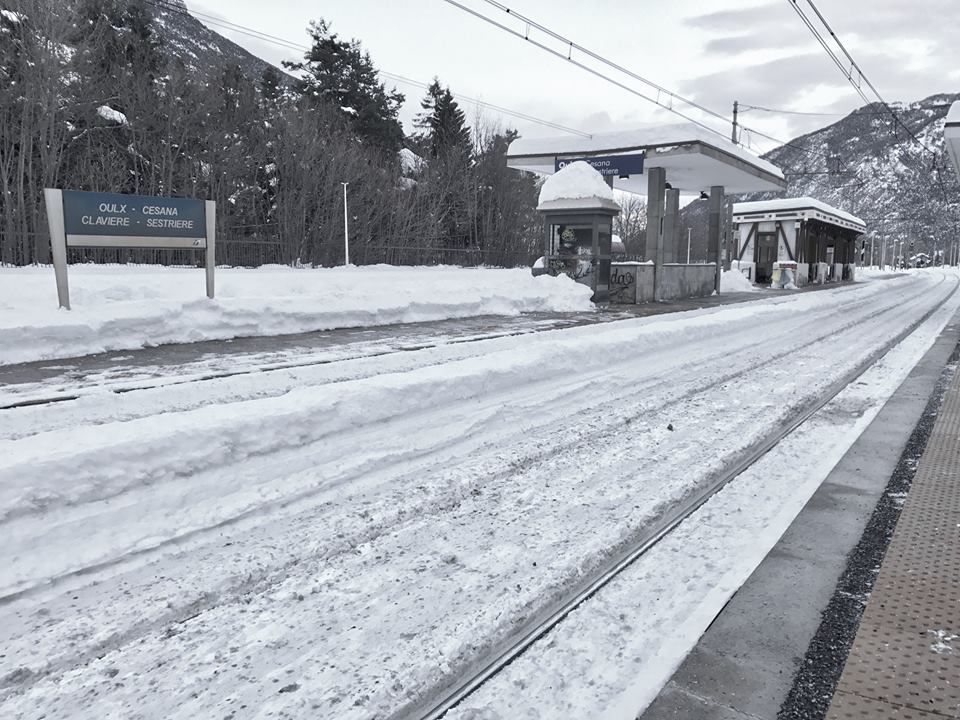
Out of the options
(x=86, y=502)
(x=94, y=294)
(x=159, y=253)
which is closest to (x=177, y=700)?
(x=86, y=502)

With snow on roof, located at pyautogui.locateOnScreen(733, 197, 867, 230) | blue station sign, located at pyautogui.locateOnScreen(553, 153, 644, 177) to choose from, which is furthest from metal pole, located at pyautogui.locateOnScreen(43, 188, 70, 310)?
snow on roof, located at pyautogui.locateOnScreen(733, 197, 867, 230)

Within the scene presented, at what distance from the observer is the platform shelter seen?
16.9 meters

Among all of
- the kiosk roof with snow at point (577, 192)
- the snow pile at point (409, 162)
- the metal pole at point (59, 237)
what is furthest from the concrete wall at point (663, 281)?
the snow pile at point (409, 162)

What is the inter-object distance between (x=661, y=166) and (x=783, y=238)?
1747 centimetres

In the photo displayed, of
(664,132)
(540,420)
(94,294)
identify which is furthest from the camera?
(664,132)

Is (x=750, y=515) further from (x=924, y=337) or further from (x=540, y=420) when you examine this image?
(x=924, y=337)

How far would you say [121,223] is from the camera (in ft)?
29.0

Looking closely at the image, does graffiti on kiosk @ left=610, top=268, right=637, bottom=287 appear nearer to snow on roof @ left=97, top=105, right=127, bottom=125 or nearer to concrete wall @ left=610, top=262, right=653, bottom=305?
concrete wall @ left=610, top=262, right=653, bottom=305

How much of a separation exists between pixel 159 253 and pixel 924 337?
89.0 ft

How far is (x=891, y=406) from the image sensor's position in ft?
21.3

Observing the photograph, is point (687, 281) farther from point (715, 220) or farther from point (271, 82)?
point (271, 82)

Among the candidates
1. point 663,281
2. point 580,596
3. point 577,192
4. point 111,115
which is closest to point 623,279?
point 663,281

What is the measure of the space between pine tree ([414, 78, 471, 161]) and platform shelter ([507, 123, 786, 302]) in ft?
100

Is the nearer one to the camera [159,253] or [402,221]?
[159,253]
